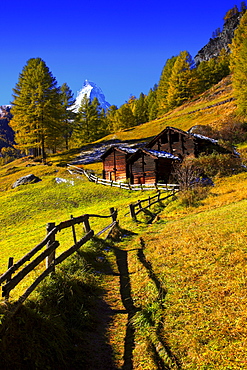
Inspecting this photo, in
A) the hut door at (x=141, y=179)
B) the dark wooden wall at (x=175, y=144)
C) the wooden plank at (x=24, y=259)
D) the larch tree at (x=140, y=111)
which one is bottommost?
the wooden plank at (x=24, y=259)

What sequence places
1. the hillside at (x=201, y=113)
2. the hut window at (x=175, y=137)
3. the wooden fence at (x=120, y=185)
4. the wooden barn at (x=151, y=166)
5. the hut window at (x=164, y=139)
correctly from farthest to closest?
the hillside at (x=201, y=113) < the hut window at (x=164, y=139) < the hut window at (x=175, y=137) < the wooden barn at (x=151, y=166) < the wooden fence at (x=120, y=185)

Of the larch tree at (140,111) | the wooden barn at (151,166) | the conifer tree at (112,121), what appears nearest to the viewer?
the wooden barn at (151,166)

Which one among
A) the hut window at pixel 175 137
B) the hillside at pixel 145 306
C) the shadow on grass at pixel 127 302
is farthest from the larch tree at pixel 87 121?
the shadow on grass at pixel 127 302

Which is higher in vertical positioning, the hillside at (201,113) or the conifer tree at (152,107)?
the conifer tree at (152,107)

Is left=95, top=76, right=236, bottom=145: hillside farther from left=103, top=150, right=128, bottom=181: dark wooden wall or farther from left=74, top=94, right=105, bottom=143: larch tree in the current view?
left=103, top=150, right=128, bottom=181: dark wooden wall

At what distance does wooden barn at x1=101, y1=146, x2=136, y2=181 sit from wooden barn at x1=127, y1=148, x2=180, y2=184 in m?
2.11

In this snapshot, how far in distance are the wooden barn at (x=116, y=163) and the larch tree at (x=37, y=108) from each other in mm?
14509

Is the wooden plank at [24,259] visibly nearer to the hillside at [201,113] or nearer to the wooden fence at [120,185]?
the wooden fence at [120,185]

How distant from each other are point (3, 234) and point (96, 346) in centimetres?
1832

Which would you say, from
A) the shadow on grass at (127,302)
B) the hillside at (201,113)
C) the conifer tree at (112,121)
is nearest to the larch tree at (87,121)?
the hillside at (201,113)

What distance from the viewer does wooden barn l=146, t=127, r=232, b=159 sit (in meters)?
36.2

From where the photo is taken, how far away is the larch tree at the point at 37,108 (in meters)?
47.8

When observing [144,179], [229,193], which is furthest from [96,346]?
[144,179]

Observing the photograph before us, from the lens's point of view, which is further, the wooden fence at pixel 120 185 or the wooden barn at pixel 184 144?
the wooden barn at pixel 184 144
